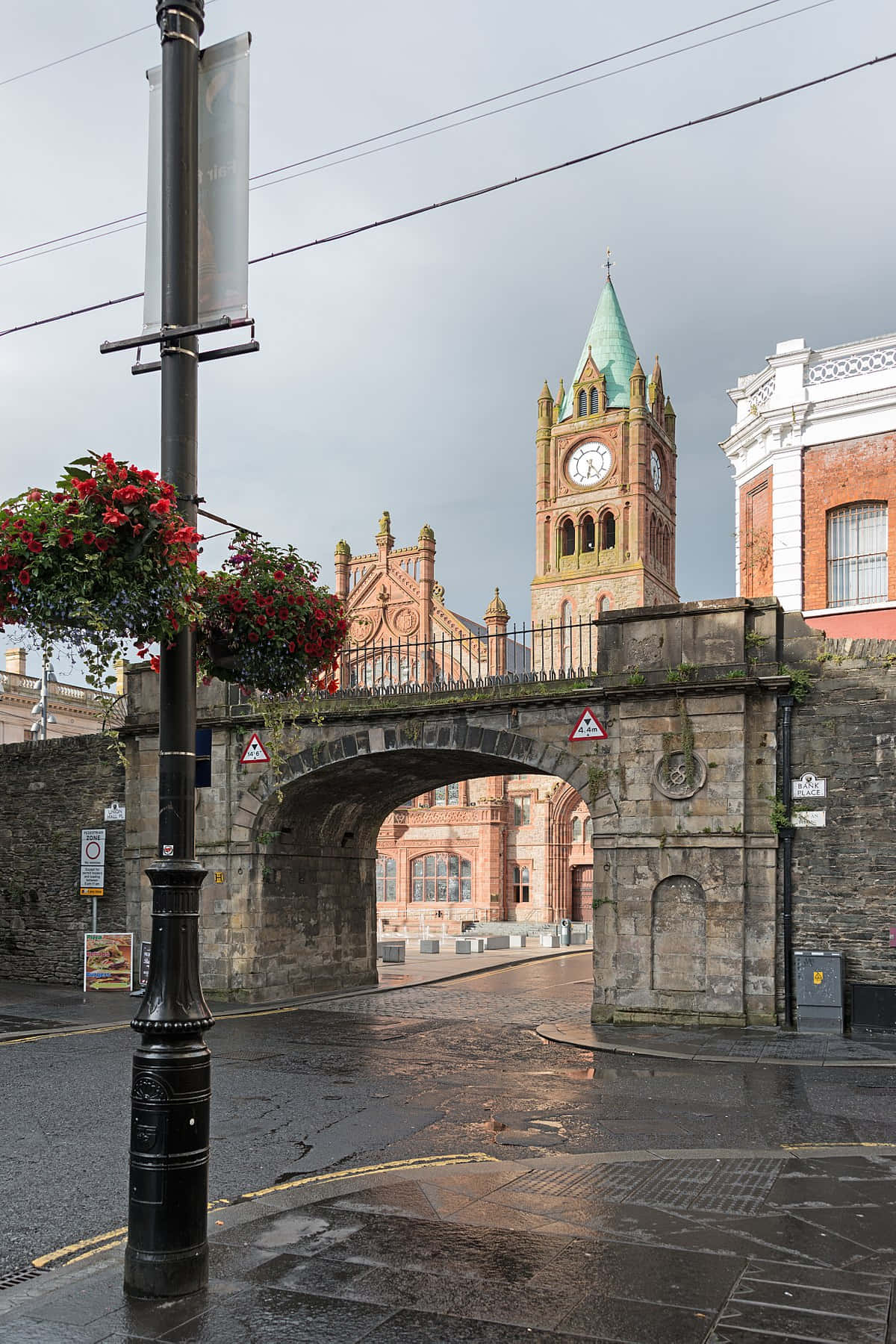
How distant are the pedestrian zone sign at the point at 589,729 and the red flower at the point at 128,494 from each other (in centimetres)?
1328

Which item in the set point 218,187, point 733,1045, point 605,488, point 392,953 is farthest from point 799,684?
point 605,488

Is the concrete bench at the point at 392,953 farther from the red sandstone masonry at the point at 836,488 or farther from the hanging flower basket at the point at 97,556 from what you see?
the hanging flower basket at the point at 97,556

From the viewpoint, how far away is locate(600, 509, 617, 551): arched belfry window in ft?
204

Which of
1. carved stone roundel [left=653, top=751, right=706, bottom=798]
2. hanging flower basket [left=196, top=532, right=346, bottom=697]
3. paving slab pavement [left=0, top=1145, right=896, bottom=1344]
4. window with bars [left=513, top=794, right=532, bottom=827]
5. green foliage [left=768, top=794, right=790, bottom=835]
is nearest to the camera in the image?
paving slab pavement [left=0, top=1145, right=896, bottom=1344]

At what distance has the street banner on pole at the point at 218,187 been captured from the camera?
237 inches

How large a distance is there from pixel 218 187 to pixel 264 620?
93.4 inches

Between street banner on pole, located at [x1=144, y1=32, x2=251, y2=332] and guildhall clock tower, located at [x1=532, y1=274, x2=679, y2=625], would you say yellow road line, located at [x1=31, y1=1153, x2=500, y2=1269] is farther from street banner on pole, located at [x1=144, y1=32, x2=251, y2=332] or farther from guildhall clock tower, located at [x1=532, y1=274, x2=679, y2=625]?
guildhall clock tower, located at [x1=532, y1=274, x2=679, y2=625]

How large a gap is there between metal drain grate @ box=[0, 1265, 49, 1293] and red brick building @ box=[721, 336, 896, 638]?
17.2 metres

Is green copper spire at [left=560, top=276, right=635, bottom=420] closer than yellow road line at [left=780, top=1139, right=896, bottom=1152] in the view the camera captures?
No

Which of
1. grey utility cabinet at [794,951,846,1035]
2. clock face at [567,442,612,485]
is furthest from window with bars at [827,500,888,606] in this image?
clock face at [567,442,612,485]

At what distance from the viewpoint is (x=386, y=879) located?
56688 mm

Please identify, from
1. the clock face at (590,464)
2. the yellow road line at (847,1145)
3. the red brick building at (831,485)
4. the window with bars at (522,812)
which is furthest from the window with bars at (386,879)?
the yellow road line at (847,1145)

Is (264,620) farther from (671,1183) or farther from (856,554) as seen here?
(856,554)

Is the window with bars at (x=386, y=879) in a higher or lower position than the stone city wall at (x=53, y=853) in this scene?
lower
